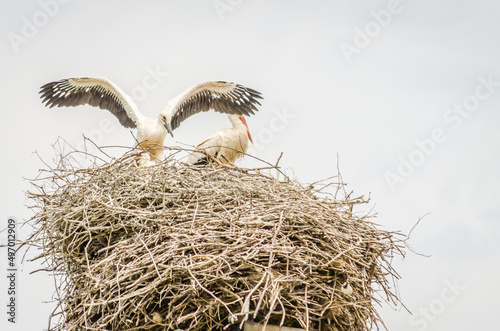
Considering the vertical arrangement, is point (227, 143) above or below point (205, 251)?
above

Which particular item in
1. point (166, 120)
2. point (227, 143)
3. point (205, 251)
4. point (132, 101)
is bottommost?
point (205, 251)

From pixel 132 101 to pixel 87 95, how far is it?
0.63 m

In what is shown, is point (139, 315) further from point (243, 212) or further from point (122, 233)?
point (243, 212)

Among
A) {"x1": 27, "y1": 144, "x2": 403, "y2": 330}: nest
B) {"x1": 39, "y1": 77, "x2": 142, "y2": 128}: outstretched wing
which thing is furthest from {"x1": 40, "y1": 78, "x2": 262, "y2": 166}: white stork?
{"x1": 27, "y1": 144, "x2": 403, "y2": 330}: nest

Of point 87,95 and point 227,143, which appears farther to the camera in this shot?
point 87,95

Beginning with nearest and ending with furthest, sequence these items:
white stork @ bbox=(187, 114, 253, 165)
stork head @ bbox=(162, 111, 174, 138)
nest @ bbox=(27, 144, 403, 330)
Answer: nest @ bbox=(27, 144, 403, 330) → stork head @ bbox=(162, 111, 174, 138) → white stork @ bbox=(187, 114, 253, 165)

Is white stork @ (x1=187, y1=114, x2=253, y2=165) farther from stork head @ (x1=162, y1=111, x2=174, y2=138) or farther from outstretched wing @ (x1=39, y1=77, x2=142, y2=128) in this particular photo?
outstretched wing @ (x1=39, y1=77, x2=142, y2=128)

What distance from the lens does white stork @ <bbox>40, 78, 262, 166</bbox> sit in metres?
7.52

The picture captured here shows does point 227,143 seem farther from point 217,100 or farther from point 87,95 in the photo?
point 87,95

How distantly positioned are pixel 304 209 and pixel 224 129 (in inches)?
118

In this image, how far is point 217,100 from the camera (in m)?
7.75

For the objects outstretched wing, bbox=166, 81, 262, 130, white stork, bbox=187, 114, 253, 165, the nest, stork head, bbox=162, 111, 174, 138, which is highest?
outstretched wing, bbox=166, 81, 262, 130

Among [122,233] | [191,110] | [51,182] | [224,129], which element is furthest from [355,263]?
[191,110]

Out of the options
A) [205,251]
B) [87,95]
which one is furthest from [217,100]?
[205,251]
